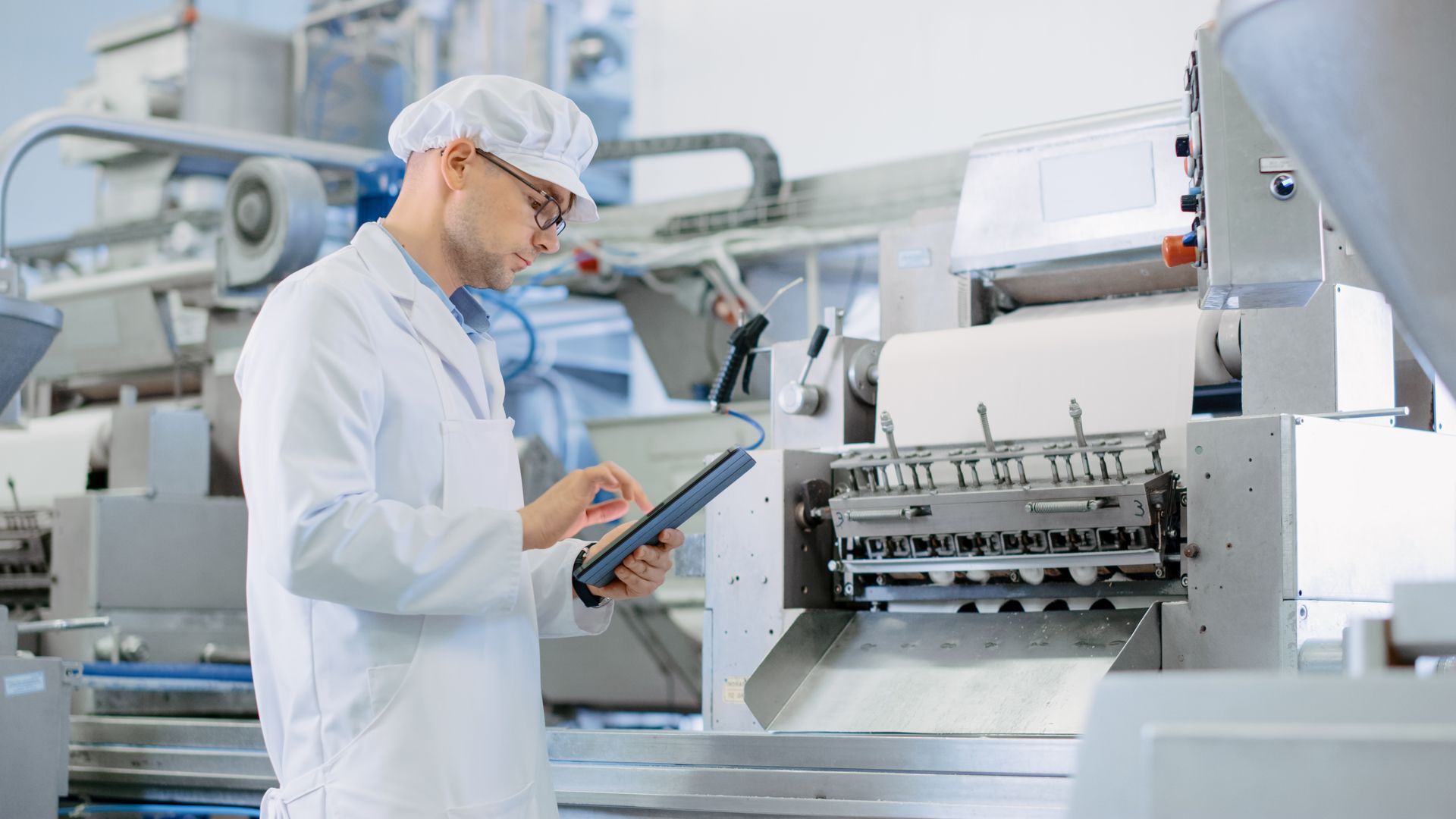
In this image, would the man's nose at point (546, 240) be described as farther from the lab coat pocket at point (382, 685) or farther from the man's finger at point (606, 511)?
the lab coat pocket at point (382, 685)

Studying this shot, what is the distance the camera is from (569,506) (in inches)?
62.5

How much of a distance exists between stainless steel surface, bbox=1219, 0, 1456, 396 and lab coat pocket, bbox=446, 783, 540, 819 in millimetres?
987

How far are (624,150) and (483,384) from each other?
9.66 ft

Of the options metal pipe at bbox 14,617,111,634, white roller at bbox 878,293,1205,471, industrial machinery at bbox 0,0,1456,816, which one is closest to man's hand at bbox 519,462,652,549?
industrial machinery at bbox 0,0,1456,816

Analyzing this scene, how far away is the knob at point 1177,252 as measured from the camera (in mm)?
1921

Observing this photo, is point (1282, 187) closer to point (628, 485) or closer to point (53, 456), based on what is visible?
point (628, 485)

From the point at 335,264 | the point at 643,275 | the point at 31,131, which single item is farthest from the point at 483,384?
the point at 643,275

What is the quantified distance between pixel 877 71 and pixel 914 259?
7.11ft

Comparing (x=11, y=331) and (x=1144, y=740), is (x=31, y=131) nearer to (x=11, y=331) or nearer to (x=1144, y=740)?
(x=11, y=331)

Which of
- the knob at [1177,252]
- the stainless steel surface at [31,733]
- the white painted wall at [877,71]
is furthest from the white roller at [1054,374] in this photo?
the white painted wall at [877,71]

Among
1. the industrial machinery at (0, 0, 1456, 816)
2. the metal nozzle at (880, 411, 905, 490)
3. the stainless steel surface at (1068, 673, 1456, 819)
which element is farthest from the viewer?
the metal nozzle at (880, 411, 905, 490)

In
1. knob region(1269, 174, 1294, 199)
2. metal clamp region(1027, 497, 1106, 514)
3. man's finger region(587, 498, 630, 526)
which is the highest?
knob region(1269, 174, 1294, 199)

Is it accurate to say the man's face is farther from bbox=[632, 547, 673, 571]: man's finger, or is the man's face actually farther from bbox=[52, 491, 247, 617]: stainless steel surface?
bbox=[52, 491, 247, 617]: stainless steel surface

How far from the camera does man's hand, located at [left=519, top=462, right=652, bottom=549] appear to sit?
1.57m
